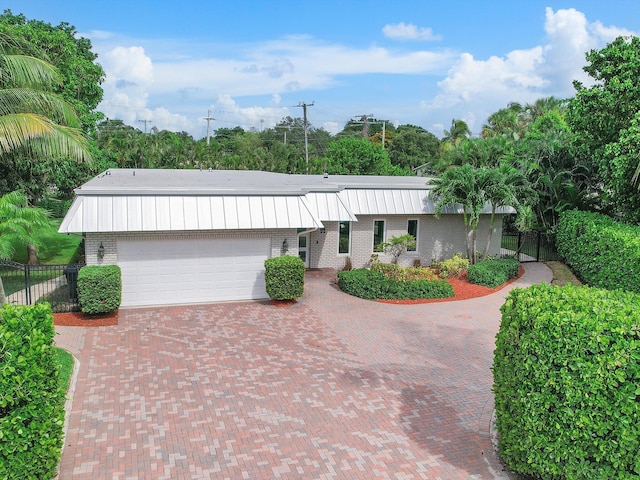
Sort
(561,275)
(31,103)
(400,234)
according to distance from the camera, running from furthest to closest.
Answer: (400,234), (561,275), (31,103)

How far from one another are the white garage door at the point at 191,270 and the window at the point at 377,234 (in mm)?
6383

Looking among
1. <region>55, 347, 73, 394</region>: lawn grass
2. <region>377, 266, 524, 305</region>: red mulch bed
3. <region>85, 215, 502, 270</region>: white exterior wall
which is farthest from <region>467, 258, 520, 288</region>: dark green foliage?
<region>55, 347, 73, 394</region>: lawn grass

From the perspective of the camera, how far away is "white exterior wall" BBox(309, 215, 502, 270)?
70.2 feet

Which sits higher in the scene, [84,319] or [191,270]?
[191,270]

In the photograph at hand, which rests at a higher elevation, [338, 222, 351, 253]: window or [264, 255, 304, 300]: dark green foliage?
[338, 222, 351, 253]: window

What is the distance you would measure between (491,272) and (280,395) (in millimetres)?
11931

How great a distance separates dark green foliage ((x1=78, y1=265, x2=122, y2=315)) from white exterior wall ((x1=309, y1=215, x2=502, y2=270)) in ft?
29.1

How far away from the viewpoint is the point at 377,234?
21.9m

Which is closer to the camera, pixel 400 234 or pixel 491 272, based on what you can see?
pixel 491 272

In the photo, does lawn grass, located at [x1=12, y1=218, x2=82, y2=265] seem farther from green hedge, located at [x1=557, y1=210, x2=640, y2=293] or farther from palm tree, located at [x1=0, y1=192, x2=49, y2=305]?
green hedge, located at [x1=557, y1=210, x2=640, y2=293]

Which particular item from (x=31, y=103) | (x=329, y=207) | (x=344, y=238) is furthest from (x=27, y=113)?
(x=344, y=238)

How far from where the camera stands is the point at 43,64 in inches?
483

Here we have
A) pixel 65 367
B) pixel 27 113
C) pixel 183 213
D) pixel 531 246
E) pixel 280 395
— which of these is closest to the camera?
pixel 280 395

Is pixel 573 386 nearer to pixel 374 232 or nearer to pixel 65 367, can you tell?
pixel 65 367
